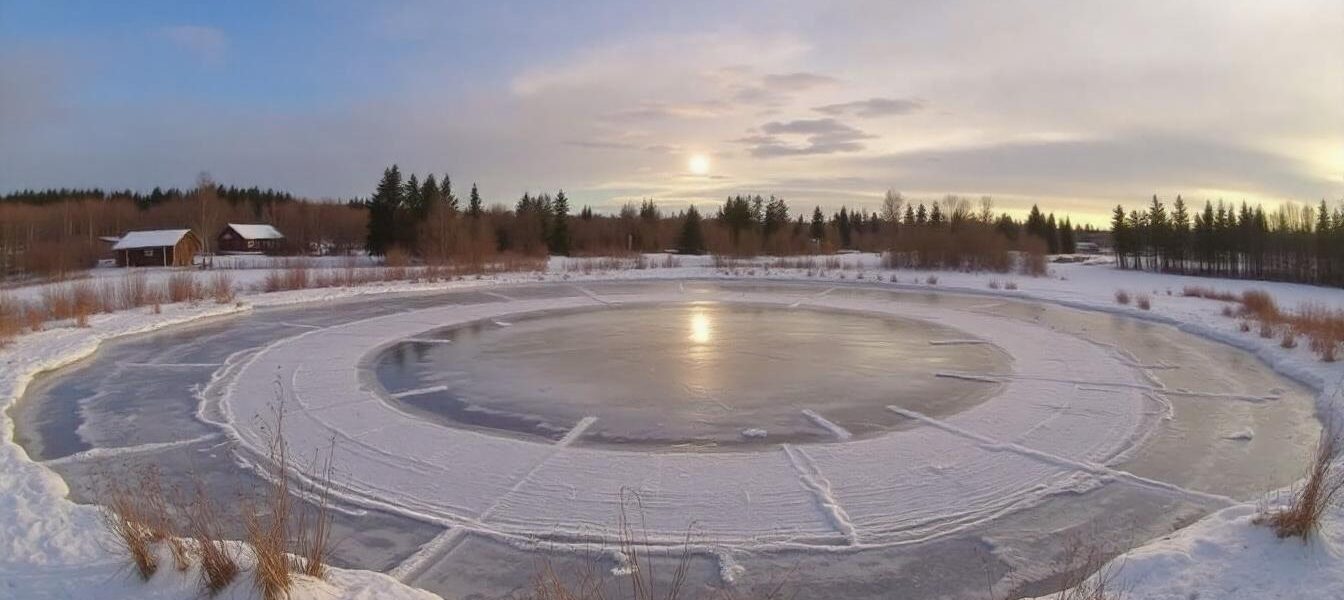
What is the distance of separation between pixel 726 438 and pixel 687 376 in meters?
3.02

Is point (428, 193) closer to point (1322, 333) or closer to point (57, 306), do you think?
point (57, 306)

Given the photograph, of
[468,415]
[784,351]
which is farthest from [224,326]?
[784,351]

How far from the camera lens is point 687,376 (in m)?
10.7

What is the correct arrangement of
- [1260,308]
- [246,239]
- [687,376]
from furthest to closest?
[246,239] → [1260,308] → [687,376]

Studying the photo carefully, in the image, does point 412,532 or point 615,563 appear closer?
point 615,563

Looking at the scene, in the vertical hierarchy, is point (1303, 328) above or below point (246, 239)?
below

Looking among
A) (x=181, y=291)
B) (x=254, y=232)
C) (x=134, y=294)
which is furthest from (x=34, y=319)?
(x=254, y=232)

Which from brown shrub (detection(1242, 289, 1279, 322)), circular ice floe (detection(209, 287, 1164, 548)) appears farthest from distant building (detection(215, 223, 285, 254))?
brown shrub (detection(1242, 289, 1279, 322))

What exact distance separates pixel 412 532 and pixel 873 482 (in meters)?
3.59

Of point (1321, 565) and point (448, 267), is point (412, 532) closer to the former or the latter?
point (1321, 565)

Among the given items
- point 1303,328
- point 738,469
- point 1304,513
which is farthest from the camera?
point 1303,328

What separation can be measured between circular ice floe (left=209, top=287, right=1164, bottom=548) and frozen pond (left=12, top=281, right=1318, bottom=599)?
31 mm

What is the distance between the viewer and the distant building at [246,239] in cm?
6788

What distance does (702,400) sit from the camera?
30.5ft
